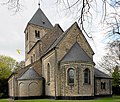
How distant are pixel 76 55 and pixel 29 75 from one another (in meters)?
7.90

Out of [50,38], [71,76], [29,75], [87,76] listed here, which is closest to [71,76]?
[71,76]

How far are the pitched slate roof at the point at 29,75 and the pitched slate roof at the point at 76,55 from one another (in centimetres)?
595

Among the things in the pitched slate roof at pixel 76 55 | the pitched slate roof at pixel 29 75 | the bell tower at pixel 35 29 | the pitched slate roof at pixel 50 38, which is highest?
the bell tower at pixel 35 29

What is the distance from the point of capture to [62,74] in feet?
96.3

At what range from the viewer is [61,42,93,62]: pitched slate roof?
95.0 feet

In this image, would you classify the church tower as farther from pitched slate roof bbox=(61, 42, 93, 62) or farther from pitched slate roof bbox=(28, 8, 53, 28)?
pitched slate roof bbox=(61, 42, 93, 62)

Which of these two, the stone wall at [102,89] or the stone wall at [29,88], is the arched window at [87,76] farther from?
the stone wall at [29,88]

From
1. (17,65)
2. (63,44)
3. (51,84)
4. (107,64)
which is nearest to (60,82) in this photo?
(51,84)

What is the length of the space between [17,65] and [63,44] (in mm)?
41761

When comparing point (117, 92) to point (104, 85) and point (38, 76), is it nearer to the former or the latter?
point (104, 85)

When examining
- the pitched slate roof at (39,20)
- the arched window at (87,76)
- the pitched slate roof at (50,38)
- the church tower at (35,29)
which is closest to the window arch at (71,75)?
the arched window at (87,76)

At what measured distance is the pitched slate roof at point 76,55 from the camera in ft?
95.0

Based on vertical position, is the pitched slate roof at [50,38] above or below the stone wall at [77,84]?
above

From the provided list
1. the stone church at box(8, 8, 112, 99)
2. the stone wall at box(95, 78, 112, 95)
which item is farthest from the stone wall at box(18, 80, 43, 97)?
the stone wall at box(95, 78, 112, 95)
